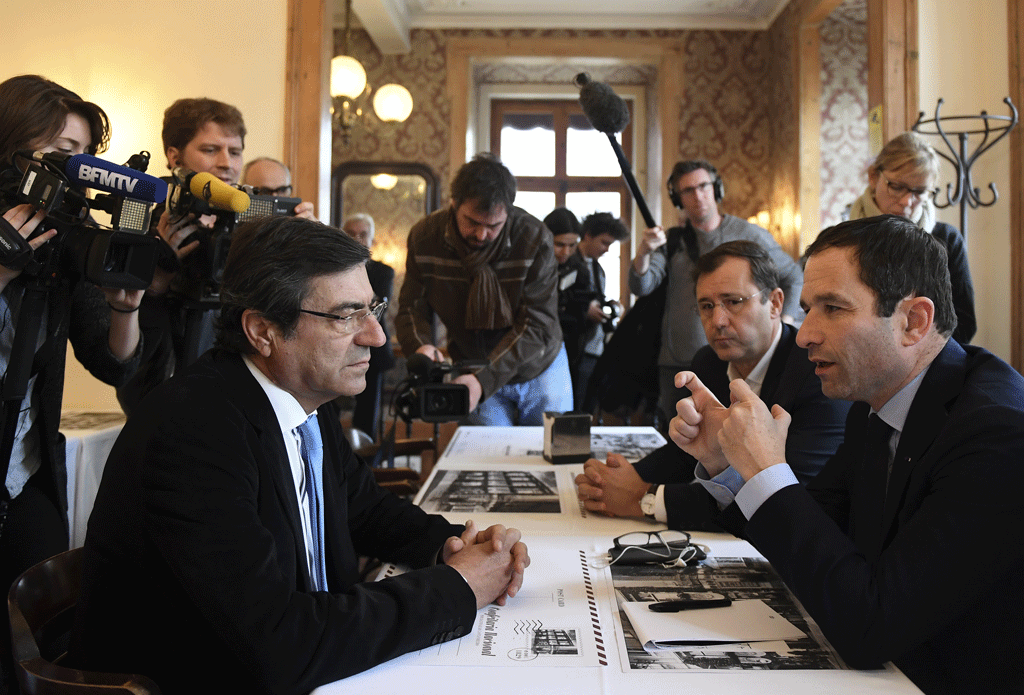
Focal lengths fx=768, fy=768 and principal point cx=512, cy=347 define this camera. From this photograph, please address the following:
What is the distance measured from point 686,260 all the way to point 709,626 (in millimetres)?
2472

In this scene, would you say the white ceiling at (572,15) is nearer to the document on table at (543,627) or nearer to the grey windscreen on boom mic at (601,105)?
the grey windscreen on boom mic at (601,105)

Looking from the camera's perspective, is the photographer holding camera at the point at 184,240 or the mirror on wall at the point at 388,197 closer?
the photographer holding camera at the point at 184,240

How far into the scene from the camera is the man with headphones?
10.5 ft

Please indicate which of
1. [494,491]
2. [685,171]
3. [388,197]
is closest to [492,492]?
[494,491]

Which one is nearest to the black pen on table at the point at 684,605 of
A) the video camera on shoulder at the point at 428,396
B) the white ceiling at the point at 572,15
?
the video camera on shoulder at the point at 428,396

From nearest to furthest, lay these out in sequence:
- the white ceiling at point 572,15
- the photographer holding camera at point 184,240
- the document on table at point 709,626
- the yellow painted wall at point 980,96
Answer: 1. the document on table at point 709,626
2. the photographer holding camera at point 184,240
3. the yellow painted wall at point 980,96
4. the white ceiling at point 572,15

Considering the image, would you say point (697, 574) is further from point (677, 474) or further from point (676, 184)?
point (676, 184)

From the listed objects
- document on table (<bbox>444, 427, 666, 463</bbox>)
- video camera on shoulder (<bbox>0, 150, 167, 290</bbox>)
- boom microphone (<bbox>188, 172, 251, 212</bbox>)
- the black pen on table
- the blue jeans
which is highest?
boom microphone (<bbox>188, 172, 251, 212</bbox>)

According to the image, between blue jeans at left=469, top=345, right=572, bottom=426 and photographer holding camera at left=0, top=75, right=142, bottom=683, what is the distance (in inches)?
55.3

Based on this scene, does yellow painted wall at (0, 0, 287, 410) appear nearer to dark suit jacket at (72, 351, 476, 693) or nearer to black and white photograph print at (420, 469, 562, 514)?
black and white photograph print at (420, 469, 562, 514)

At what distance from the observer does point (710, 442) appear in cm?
130

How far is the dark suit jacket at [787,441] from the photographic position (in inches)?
59.6

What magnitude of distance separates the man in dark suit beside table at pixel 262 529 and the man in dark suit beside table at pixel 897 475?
389 millimetres

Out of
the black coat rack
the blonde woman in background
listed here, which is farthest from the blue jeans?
the black coat rack
